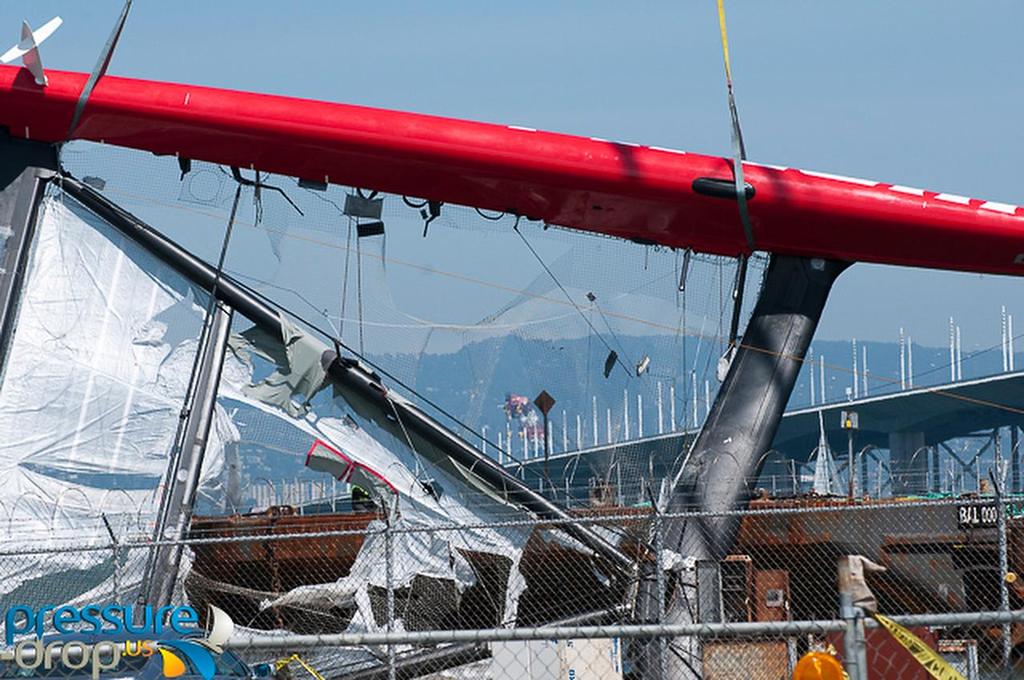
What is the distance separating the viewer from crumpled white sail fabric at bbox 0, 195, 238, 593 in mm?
13945

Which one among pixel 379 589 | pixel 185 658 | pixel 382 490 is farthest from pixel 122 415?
pixel 185 658

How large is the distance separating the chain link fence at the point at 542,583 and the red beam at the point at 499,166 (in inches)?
110

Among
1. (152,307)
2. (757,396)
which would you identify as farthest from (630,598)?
(152,307)

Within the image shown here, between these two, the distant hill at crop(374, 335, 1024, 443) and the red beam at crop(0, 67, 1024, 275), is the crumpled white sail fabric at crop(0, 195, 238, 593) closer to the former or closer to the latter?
the red beam at crop(0, 67, 1024, 275)

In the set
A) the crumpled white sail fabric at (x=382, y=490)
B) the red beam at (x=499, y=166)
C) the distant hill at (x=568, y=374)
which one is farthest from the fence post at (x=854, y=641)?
the distant hill at (x=568, y=374)

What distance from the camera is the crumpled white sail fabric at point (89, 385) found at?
13945mm

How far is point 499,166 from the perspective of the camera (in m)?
14.0

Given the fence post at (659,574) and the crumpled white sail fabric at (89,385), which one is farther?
the crumpled white sail fabric at (89,385)

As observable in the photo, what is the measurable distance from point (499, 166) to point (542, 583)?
4.15 meters

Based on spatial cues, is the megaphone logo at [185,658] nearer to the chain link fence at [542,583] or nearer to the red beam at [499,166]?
the chain link fence at [542,583]

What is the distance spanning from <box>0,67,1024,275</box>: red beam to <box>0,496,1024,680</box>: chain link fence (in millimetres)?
2798

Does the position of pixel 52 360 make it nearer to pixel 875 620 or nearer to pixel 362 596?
pixel 362 596

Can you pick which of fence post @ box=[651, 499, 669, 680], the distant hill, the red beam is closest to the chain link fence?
fence post @ box=[651, 499, 669, 680]

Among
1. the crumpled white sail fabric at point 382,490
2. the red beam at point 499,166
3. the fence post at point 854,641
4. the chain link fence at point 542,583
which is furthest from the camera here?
the crumpled white sail fabric at point 382,490
